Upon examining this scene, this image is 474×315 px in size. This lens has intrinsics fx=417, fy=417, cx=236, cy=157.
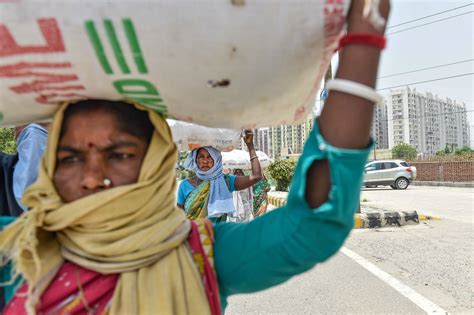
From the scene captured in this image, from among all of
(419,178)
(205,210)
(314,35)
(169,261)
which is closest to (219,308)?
(169,261)

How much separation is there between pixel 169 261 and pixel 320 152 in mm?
493

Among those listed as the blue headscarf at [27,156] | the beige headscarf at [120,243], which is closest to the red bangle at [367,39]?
the beige headscarf at [120,243]

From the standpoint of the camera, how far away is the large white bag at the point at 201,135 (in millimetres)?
3998

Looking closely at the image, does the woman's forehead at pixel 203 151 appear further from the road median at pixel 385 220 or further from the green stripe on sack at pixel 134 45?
the road median at pixel 385 220

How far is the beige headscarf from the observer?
40.6 inches

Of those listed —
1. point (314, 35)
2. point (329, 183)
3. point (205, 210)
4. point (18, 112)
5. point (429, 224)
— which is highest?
point (314, 35)

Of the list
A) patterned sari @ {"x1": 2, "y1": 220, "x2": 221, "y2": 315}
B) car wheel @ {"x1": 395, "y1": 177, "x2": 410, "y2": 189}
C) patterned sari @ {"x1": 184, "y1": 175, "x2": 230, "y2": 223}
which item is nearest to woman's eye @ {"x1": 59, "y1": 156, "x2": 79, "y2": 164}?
patterned sari @ {"x1": 2, "y1": 220, "x2": 221, "y2": 315}

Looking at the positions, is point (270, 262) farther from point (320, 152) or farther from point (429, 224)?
point (429, 224)

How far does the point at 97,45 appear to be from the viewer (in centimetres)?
91

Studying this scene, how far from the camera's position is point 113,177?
111cm

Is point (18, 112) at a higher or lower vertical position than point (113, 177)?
higher

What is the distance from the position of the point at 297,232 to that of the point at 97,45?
0.60 metres

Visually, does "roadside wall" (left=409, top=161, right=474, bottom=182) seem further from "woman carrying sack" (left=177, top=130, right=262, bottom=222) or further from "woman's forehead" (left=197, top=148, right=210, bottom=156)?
"woman's forehead" (left=197, top=148, right=210, bottom=156)

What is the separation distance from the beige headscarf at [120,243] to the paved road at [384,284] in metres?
3.07
